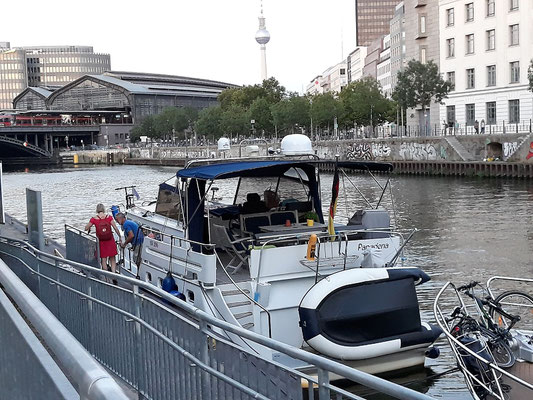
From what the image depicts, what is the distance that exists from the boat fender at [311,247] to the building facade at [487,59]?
57.5 metres

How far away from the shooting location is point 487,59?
69.7m

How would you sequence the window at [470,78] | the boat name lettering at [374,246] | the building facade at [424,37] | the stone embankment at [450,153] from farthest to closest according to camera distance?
the building facade at [424,37] → the window at [470,78] → the stone embankment at [450,153] → the boat name lettering at [374,246]

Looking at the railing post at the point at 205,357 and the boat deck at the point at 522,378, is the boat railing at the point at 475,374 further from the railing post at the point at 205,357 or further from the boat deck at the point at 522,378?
the railing post at the point at 205,357

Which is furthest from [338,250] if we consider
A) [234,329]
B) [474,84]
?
[474,84]

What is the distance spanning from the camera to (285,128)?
105812mm

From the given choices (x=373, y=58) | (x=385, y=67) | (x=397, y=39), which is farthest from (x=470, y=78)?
(x=373, y=58)

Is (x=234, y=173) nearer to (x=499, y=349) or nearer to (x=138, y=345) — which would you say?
(x=499, y=349)

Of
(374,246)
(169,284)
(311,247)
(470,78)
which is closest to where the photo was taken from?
(311,247)

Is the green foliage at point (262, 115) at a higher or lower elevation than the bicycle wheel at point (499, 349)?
higher

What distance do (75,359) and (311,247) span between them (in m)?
10.1

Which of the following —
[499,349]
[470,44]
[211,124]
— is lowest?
[499,349]

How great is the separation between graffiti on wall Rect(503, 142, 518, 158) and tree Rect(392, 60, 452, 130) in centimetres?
1292

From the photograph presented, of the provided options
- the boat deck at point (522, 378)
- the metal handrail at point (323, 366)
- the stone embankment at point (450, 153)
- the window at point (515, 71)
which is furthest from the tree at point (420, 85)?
the metal handrail at point (323, 366)

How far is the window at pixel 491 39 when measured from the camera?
226 ft
